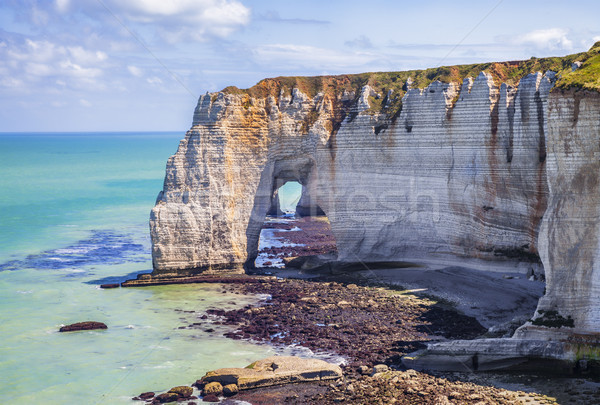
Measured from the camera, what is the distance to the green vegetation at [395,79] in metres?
33.5

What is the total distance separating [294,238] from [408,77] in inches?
721

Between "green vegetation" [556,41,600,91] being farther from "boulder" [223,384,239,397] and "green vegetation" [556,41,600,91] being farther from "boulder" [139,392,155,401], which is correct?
"boulder" [139,392,155,401]

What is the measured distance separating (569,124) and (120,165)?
11532 cm

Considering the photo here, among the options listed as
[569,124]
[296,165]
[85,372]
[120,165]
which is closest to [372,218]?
[296,165]

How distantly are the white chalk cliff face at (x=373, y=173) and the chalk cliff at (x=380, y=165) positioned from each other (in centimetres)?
6


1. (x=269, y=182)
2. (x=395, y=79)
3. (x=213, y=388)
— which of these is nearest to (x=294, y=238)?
(x=269, y=182)

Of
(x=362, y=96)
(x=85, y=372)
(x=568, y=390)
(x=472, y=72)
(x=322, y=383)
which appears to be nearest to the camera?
(x=568, y=390)

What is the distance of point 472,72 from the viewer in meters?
35.6

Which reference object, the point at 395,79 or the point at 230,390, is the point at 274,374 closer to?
the point at 230,390

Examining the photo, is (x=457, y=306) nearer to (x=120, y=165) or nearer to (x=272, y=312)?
(x=272, y=312)

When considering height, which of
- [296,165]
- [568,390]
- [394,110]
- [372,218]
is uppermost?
[394,110]

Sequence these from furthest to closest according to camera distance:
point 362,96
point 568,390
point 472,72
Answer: point 362,96, point 472,72, point 568,390

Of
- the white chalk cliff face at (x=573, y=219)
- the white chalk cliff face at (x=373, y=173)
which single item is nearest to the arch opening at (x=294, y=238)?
the white chalk cliff face at (x=373, y=173)

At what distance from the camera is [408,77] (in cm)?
3794
